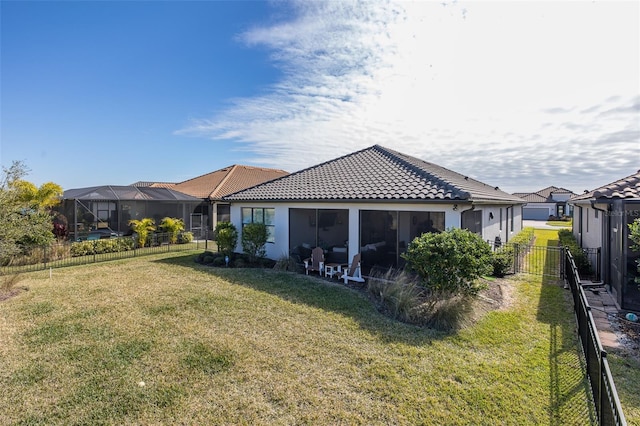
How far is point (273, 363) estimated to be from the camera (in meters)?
5.13

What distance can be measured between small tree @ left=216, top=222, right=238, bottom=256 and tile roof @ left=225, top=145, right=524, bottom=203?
1.53 meters

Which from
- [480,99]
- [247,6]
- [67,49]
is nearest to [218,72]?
[247,6]

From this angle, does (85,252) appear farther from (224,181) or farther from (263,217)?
(224,181)

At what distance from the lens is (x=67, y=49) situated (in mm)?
11617

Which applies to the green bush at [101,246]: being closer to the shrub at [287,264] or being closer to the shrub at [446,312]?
the shrub at [287,264]

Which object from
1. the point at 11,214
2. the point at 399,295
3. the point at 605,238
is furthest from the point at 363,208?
the point at 11,214

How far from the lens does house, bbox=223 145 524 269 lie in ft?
32.0

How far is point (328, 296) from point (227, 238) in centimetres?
676

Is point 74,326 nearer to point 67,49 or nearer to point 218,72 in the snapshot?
point 67,49

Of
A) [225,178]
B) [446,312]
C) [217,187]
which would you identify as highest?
[225,178]

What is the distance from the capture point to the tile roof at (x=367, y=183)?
32.2 feet

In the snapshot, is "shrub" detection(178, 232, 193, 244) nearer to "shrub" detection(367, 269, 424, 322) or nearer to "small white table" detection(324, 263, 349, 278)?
"small white table" detection(324, 263, 349, 278)

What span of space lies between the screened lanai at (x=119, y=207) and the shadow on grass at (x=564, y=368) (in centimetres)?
2028

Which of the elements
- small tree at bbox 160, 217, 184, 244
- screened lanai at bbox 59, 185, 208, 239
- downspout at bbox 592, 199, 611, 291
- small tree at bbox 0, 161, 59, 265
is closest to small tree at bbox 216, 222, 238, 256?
small tree at bbox 0, 161, 59, 265
